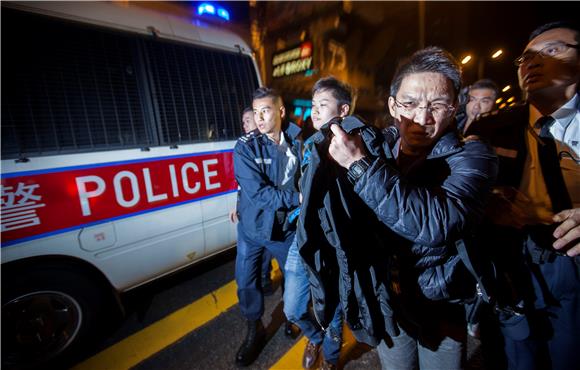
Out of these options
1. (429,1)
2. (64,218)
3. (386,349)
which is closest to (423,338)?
(386,349)

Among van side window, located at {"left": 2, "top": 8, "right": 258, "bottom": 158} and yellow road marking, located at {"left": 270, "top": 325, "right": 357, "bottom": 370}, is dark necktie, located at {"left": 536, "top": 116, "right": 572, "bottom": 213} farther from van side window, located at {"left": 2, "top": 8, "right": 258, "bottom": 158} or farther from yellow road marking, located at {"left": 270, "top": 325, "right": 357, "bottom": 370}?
van side window, located at {"left": 2, "top": 8, "right": 258, "bottom": 158}

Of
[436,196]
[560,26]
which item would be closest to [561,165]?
[560,26]

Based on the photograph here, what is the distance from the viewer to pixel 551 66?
1289 mm

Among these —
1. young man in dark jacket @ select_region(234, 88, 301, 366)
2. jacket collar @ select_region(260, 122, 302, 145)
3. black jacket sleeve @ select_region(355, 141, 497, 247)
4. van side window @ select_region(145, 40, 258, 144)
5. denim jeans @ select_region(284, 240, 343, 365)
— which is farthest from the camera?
van side window @ select_region(145, 40, 258, 144)

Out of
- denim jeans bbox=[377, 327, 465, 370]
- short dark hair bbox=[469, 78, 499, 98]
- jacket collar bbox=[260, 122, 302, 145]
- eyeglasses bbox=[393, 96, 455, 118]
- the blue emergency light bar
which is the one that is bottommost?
denim jeans bbox=[377, 327, 465, 370]

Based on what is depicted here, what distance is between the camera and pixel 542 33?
1.34 metres

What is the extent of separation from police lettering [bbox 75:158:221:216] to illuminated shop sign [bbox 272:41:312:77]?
6.19 metres

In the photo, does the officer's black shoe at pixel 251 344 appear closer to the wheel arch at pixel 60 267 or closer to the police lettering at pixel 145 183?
the wheel arch at pixel 60 267

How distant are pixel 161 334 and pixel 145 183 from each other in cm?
133

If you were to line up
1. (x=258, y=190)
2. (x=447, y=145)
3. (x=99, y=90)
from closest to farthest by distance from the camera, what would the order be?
(x=447, y=145)
(x=258, y=190)
(x=99, y=90)

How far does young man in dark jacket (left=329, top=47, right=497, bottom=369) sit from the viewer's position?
818 millimetres

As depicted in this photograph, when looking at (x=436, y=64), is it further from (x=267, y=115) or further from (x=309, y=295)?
(x=309, y=295)

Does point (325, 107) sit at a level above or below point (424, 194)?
above

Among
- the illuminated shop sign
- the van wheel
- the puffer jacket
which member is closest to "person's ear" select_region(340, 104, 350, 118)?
the puffer jacket
